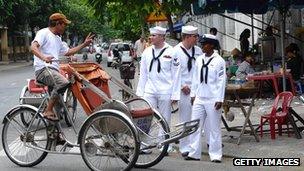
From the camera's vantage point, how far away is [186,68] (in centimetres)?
878

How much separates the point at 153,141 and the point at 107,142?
62 centimetres

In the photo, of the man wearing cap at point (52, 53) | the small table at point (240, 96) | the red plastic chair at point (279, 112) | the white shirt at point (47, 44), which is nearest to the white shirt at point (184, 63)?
the small table at point (240, 96)

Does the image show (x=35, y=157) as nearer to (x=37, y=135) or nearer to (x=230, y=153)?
(x=37, y=135)

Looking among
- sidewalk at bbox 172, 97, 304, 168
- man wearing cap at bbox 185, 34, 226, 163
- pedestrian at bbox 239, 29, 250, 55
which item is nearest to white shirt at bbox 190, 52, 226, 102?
man wearing cap at bbox 185, 34, 226, 163

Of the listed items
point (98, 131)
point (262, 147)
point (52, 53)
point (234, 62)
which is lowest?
point (262, 147)

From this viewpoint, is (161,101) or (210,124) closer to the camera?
(210,124)

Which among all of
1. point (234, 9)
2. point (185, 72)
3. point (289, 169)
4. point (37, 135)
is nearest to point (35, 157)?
point (37, 135)

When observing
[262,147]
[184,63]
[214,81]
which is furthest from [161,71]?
[262,147]

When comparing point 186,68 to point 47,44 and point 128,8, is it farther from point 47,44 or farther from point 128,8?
point 128,8

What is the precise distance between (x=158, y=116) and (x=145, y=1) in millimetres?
3696

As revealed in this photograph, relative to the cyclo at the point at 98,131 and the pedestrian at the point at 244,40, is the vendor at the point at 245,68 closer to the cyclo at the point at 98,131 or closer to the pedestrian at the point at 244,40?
the pedestrian at the point at 244,40

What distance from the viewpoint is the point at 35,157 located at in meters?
8.07

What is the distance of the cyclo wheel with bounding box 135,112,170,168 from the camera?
24.7 ft

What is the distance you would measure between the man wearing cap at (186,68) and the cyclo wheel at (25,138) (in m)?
2.12
